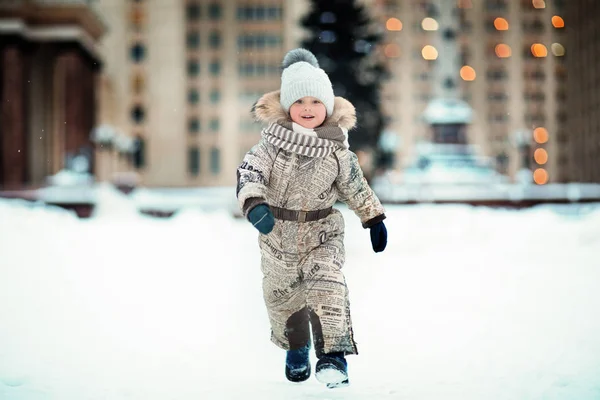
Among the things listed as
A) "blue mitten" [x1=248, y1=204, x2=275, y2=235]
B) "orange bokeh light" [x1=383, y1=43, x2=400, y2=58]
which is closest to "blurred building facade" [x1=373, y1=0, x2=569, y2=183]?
"orange bokeh light" [x1=383, y1=43, x2=400, y2=58]

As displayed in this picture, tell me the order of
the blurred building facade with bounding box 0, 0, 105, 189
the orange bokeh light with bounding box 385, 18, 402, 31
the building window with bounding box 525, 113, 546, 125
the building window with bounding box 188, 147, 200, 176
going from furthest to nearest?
the building window with bounding box 525, 113, 546, 125
the orange bokeh light with bounding box 385, 18, 402, 31
the building window with bounding box 188, 147, 200, 176
the blurred building facade with bounding box 0, 0, 105, 189

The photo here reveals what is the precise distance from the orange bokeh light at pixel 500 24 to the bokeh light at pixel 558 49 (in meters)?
5.52

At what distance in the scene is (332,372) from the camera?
354 cm

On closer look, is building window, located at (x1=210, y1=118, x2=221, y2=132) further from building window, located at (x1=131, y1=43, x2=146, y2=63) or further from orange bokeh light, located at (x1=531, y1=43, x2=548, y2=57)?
orange bokeh light, located at (x1=531, y1=43, x2=548, y2=57)

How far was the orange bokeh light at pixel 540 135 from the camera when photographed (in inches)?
2891

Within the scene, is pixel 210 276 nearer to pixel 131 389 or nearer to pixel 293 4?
pixel 131 389

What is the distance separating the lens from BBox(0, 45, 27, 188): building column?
109ft

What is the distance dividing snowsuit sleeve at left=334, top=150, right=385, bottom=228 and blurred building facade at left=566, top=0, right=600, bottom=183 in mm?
71252

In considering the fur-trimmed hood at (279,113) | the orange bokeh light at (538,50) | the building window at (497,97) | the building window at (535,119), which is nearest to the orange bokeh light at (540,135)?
the building window at (535,119)

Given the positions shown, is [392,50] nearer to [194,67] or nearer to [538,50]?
[538,50]

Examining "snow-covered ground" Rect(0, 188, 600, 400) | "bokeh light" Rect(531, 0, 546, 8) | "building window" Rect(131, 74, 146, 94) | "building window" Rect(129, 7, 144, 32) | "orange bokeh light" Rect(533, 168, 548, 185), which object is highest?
"bokeh light" Rect(531, 0, 546, 8)

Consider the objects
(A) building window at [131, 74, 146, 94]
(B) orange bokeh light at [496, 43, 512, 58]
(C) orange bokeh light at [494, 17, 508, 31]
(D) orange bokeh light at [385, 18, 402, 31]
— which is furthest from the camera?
(B) orange bokeh light at [496, 43, 512, 58]

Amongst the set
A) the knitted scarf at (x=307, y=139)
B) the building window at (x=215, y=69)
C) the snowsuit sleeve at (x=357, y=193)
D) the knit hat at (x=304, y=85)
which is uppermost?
the building window at (x=215, y=69)

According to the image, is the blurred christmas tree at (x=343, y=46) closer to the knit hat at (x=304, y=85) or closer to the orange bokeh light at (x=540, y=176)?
the knit hat at (x=304, y=85)
